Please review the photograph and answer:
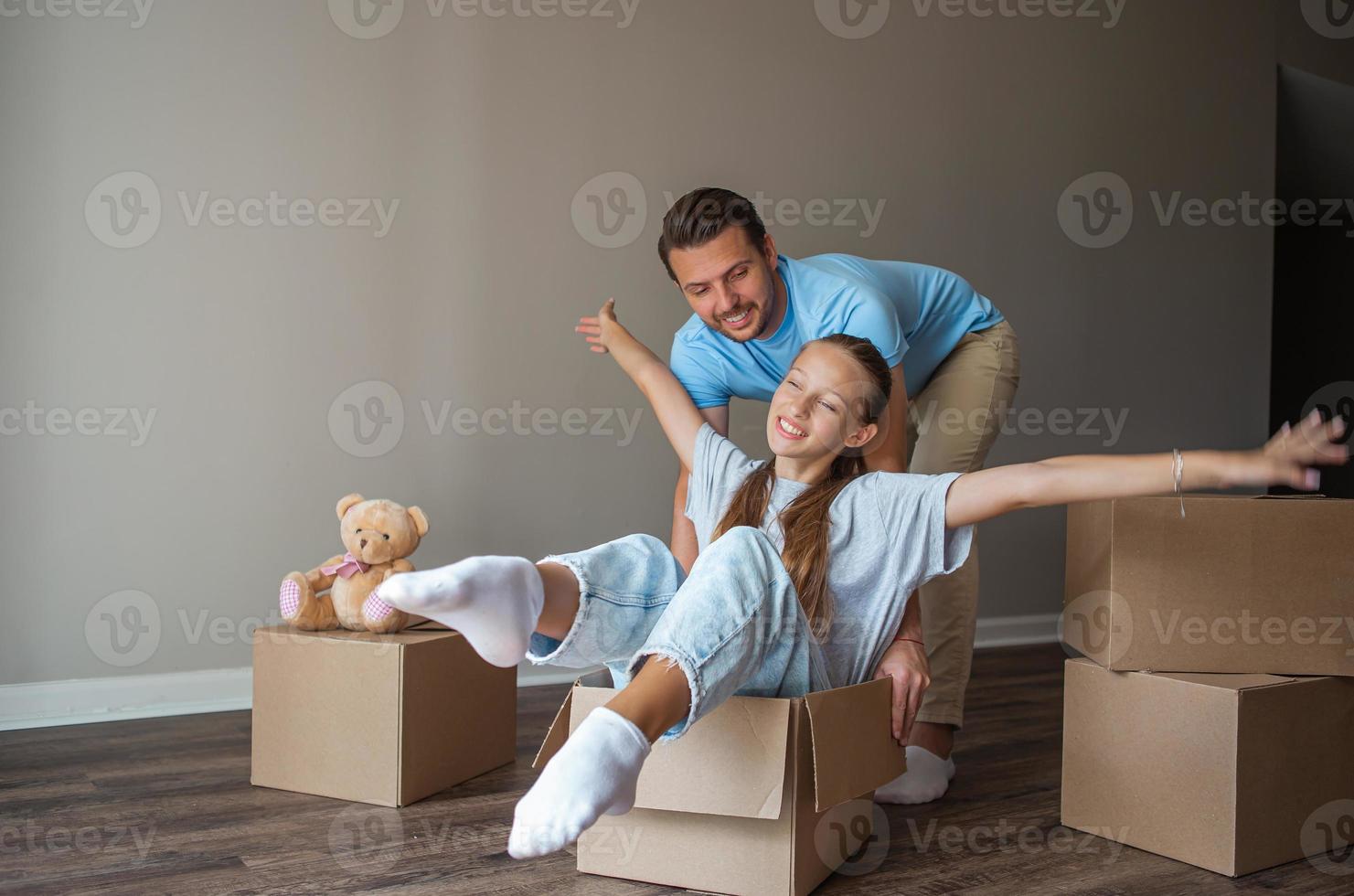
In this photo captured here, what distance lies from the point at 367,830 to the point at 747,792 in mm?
598

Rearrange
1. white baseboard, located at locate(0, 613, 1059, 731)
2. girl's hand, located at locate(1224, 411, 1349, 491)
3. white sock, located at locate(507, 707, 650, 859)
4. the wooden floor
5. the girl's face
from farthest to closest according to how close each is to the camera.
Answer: white baseboard, located at locate(0, 613, 1059, 731)
the girl's face
the wooden floor
girl's hand, located at locate(1224, 411, 1349, 491)
white sock, located at locate(507, 707, 650, 859)

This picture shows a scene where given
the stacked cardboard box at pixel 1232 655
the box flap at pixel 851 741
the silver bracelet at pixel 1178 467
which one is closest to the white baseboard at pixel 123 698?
the box flap at pixel 851 741

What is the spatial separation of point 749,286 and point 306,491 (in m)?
1.16

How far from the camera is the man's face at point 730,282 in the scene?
5.59ft

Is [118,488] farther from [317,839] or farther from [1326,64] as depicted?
[1326,64]

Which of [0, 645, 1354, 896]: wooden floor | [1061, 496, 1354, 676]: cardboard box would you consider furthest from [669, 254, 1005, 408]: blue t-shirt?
[0, 645, 1354, 896]: wooden floor

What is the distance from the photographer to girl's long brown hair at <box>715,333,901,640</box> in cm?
144

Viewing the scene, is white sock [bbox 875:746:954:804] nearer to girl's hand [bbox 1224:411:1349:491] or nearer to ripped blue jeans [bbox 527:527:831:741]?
ripped blue jeans [bbox 527:527:831:741]

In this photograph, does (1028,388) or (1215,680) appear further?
(1028,388)

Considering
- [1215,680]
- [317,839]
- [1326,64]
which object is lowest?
[317,839]

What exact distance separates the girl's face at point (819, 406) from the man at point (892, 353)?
0.09 metres

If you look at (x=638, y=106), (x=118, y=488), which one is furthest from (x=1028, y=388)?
(x=118, y=488)

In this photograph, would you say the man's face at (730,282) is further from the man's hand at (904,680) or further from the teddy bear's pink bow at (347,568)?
the teddy bear's pink bow at (347,568)

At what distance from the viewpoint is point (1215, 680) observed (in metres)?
1.44
